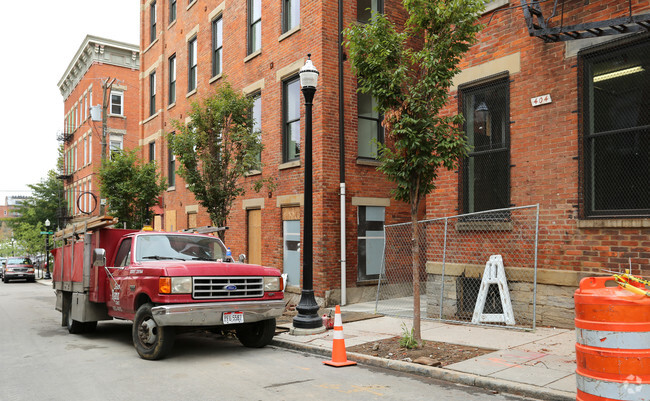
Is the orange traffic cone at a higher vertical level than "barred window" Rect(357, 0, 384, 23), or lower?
lower

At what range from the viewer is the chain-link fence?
898 centimetres

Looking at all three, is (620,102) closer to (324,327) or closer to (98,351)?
(324,327)

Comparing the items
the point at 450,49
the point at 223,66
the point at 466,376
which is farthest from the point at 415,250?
the point at 223,66

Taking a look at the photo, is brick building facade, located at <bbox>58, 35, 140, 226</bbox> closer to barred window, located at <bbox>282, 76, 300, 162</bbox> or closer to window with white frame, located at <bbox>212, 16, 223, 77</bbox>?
window with white frame, located at <bbox>212, 16, 223, 77</bbox>

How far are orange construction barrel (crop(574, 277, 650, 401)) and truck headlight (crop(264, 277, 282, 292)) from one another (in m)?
5.33

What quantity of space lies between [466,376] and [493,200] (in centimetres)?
439

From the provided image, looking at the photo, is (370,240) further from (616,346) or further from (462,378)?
(616,346)

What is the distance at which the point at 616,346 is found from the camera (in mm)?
3992

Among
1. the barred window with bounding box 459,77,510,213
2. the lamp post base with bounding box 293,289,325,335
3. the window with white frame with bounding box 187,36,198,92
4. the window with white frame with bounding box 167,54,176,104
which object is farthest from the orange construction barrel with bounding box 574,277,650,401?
the window with white frame with bounding box 167,54,176,104

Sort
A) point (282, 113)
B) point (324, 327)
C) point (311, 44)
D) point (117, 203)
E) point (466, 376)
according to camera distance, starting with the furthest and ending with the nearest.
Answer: point (117, 203) < point (282, 113) < point (311, 44) < point (324, 327) < point (466, 376)

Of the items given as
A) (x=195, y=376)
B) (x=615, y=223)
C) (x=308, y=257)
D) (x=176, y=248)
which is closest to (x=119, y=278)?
(x=176, y=248)

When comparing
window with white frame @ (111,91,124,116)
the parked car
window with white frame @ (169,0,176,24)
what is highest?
window with white frame @ (169,0,176,24)

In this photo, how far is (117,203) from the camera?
776 inches

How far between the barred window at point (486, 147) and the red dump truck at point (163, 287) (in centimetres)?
415
